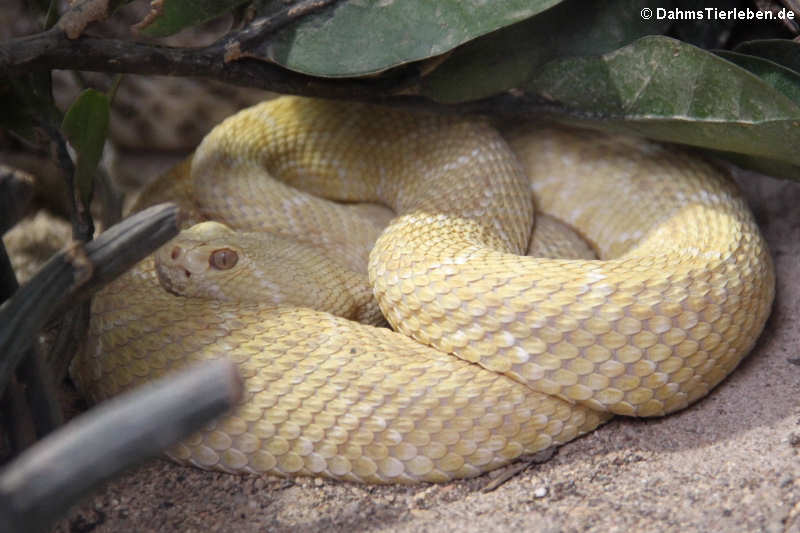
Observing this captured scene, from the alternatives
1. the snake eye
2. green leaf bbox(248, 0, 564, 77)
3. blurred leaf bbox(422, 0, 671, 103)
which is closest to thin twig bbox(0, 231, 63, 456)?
the snake eye

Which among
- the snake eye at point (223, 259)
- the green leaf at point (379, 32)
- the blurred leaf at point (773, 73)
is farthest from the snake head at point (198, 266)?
the blurred leaf at point (773, 73)

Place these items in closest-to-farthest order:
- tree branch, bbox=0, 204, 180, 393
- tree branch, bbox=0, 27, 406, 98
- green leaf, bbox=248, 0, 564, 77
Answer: tree branch, bbox=0, 204, 180, 393, tree branch, bbox=0, 27, 406, 98, green leaf, bbox=248, 0, 564, 77

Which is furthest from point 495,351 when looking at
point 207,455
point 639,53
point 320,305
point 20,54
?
point 20,54

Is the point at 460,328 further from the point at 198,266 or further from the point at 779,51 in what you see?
the point at 779,51

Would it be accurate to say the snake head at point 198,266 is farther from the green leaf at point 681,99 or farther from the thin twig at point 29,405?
the green leaf at point 681,99

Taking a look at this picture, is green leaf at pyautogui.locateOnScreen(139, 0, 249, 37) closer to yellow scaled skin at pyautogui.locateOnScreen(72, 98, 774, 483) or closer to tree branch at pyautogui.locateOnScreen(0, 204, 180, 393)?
yellow scaled skin at pyautogui.locateOnScreen(72, 98, 774, 483)

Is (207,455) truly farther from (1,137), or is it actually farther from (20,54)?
(1,137)
